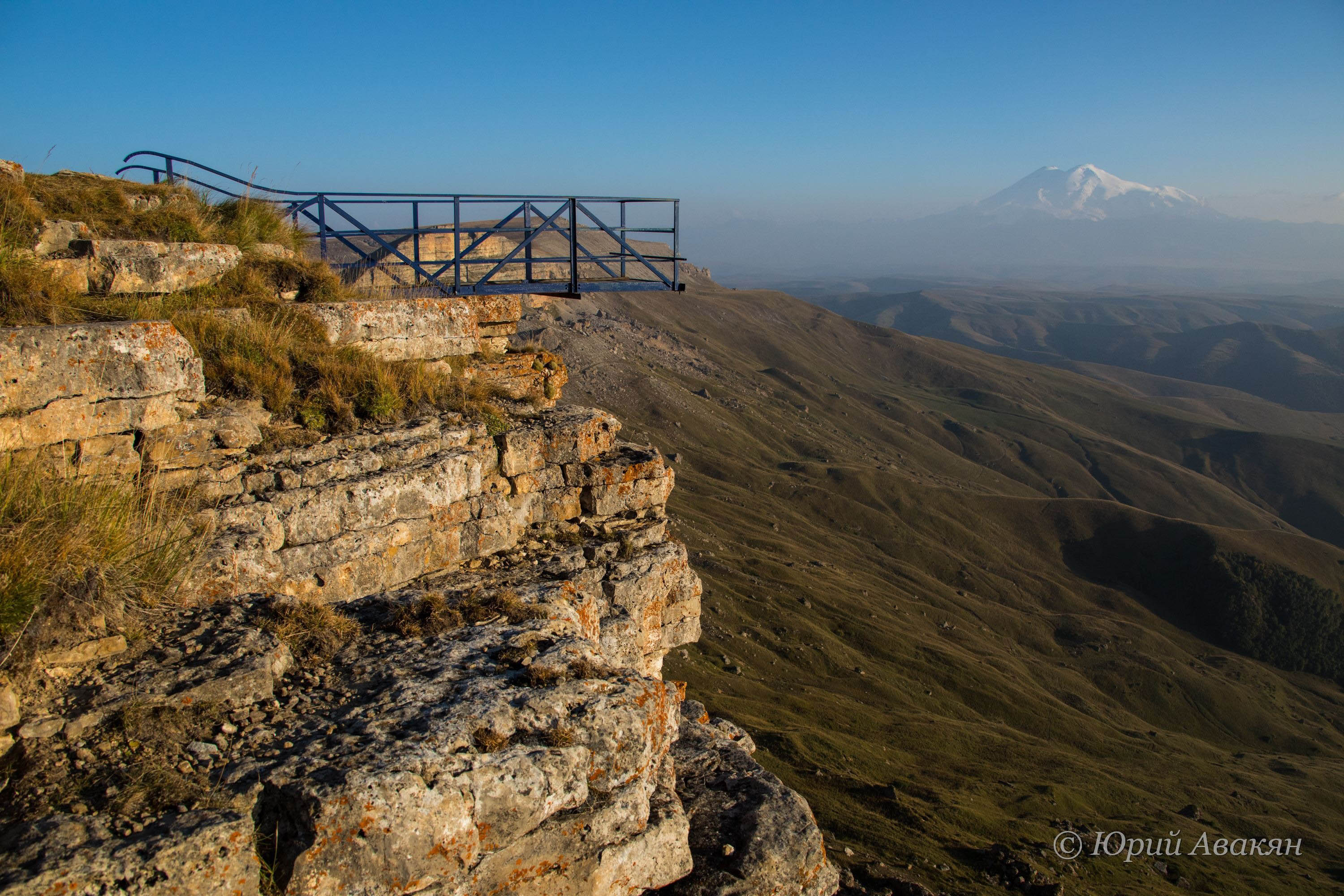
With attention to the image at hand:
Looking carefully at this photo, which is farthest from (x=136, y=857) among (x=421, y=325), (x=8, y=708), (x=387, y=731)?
(x=421, y=325)

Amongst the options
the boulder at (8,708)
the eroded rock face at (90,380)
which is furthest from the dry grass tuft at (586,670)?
the eroded rock face at (90,380)

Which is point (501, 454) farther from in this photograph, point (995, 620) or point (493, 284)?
point (995, 620)

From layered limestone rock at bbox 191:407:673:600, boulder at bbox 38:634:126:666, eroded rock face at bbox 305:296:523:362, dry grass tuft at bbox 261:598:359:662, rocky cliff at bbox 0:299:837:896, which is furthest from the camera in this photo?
eroded rock face at bbox 305:296:523:362

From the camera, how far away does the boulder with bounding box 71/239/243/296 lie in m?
9.93

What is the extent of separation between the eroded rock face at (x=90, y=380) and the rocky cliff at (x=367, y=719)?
6 centimetres

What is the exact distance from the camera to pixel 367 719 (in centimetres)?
634

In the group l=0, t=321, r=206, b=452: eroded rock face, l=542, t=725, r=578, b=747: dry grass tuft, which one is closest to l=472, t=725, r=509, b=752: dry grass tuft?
l=542, t=725, r=578, b=747: dry grass tuft

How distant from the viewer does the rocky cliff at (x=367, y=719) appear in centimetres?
514

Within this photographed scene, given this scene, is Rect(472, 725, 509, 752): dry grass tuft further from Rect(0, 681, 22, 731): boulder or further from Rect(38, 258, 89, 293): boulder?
Rect(38, 258, 89, 293): boulder

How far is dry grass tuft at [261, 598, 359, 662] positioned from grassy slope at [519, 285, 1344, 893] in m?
15.6

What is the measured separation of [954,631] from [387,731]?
65.7 m

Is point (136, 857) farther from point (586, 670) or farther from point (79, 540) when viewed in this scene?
point (586, 670)

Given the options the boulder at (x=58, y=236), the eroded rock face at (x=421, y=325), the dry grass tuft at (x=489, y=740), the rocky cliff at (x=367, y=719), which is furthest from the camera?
the eroded rock face at (x=421, y=325)

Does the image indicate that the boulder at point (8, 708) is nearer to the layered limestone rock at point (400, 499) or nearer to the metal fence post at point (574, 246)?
the layered limestone rock at point (400, 499)
